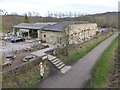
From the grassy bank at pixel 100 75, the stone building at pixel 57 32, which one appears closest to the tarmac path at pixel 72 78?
the grassy bank at pixel 100 75

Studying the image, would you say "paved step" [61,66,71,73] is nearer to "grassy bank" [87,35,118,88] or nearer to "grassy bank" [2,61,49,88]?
"grassy bank" [2,61,49,88]

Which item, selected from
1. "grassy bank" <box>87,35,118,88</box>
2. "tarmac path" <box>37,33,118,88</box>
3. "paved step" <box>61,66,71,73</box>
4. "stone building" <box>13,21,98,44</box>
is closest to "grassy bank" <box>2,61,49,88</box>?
"tarmac path" <box>37,33,118,88</box>

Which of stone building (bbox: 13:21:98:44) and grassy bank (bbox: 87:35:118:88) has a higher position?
stone building (bbox: 13:21:98:44)

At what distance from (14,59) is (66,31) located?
25.7 ft

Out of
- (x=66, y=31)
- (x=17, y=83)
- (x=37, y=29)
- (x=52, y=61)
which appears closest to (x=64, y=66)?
(x=52, y=61)

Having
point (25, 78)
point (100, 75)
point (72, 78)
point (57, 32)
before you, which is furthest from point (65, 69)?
point (57, 32)

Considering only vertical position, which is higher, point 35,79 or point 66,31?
point 66,31

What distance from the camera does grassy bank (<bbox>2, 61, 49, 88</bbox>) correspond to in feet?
36.9

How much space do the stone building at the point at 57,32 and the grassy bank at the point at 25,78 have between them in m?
8.55

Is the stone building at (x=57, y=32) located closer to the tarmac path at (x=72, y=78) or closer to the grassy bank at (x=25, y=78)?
the tarmac path at (x=72, y=78)

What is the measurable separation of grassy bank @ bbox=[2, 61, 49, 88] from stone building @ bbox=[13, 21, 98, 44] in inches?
337

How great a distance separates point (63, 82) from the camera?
12.1 meters

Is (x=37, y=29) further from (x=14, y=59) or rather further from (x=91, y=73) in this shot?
(x=91, y=73)

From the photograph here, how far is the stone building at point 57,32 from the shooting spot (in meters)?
26.2
